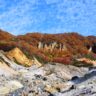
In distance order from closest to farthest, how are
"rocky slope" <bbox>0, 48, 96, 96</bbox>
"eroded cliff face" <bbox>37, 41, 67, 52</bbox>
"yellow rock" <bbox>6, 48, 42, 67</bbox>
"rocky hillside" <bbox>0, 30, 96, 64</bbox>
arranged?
Answer: "rocky slope" <bbox>0, 48, 96, 96</bbox> < "yellow rock" <bbox>6, 48, 42, 67</bbox> < "rocky hillside" <bbox>0, 30, 96, 64</bbox> < "eroded cliff face" <bbox>37, 41, 67, 52</bbox>

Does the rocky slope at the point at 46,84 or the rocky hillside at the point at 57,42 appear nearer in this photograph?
the rocky slope at the point at 46,84

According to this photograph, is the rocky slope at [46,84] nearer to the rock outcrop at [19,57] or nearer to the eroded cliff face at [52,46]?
the rock outcrop at [19,57]

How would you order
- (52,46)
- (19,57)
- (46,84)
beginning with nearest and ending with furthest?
(46,84), (19,57), (52,46)

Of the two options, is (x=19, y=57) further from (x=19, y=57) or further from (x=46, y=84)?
(x=46, y=84)

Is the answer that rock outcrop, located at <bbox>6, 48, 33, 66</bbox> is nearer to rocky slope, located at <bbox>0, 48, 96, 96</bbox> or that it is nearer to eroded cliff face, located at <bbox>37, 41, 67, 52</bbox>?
rocky slope, located at <bbox>0, 48, 96, 96</bbox>

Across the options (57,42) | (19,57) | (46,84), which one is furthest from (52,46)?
(46,84)

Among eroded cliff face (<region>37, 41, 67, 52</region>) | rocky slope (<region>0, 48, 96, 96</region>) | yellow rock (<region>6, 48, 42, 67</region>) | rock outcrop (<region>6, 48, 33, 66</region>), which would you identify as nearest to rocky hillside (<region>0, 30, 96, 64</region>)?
eroded cliff face (<region>37, 41, 67, 52</region>)

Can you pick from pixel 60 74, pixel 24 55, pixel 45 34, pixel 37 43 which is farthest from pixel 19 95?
pixel 45 34

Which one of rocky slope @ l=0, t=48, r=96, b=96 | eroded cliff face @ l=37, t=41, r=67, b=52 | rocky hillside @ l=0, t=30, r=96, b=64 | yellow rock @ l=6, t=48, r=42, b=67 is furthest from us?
eroded cliff face @ l=37, t=41, r=67, b=52

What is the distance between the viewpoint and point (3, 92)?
82.4 ft

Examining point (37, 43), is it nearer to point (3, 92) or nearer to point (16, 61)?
point (16, 61)

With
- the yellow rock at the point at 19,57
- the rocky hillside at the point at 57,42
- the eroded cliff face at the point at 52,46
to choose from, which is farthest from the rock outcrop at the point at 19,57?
the eroded cliff face at the point at 52,46

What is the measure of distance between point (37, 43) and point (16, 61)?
84.7 ft

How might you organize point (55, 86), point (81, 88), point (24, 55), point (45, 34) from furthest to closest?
1. point (45, 34)
2. point (24, 55)
3. point (55, 86)
4. point (81, 88)
